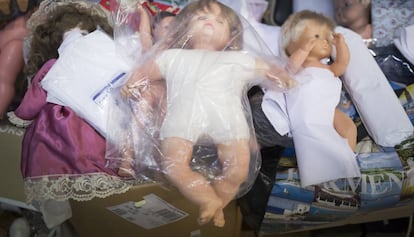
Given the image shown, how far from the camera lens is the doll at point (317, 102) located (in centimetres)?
86

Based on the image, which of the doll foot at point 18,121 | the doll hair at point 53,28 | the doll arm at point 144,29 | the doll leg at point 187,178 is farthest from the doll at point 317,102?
the doll foot at point 18,121

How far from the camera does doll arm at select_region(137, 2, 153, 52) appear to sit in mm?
960

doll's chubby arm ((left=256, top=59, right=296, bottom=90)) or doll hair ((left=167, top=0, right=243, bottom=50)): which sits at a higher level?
doll hair ((left=167, top=0, right=243, bottom=50))

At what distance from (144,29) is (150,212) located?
43cm

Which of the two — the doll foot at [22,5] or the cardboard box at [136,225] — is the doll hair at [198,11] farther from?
the doll foot at [22,5]

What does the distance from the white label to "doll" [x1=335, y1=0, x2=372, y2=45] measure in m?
0.70

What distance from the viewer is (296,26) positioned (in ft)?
3.25

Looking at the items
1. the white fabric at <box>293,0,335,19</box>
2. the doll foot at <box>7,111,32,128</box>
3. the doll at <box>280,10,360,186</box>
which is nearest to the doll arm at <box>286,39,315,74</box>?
the doll at <box>280,10,360,186</box>

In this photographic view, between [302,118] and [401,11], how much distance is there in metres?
0.53

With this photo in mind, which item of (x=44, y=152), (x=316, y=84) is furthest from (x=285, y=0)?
(x=44, y=152)

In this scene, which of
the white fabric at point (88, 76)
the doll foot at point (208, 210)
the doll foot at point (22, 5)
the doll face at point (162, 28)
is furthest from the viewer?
the doll foot at point (22, 5)

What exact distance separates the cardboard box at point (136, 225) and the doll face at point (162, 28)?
0.36 meters

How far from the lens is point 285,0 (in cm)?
126

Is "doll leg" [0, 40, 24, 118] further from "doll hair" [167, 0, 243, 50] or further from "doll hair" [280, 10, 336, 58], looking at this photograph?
"doll hair" [280, 10, 336, 58]
